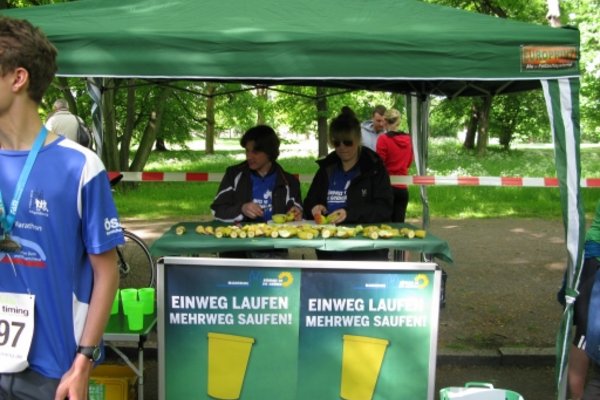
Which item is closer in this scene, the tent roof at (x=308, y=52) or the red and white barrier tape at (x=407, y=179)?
the tent roof at (x=308, y=52)

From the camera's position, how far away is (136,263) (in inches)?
257

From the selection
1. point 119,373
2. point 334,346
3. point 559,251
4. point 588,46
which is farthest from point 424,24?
point 588,46

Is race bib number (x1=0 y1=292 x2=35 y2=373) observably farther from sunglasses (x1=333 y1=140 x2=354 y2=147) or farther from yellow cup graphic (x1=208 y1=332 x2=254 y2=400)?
sunglasses (x1=333 y1=140 x2=354 y2=147)

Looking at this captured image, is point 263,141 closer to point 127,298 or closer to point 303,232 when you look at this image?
point 303,232

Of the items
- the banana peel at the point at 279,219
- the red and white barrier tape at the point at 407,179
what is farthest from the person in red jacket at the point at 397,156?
the banana peel at the point at 279,219

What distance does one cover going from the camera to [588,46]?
20109 mm

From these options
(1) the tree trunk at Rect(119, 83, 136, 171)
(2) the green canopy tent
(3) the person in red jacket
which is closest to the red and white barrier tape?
(3) the person in red jacket

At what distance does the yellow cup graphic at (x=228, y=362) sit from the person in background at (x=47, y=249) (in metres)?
1.56

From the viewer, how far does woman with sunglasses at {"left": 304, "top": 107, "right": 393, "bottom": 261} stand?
4758 millimetres

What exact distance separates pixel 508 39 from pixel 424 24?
533mm

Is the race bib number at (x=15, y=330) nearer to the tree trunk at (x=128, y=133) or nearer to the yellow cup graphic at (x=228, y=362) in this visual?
the yellow cup graphic at (x=228, y=362)

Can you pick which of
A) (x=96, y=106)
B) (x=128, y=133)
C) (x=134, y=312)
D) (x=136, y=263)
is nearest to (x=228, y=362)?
(x=134, y=312)

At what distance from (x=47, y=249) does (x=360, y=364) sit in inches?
80.1

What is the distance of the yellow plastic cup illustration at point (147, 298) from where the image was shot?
374 cm
